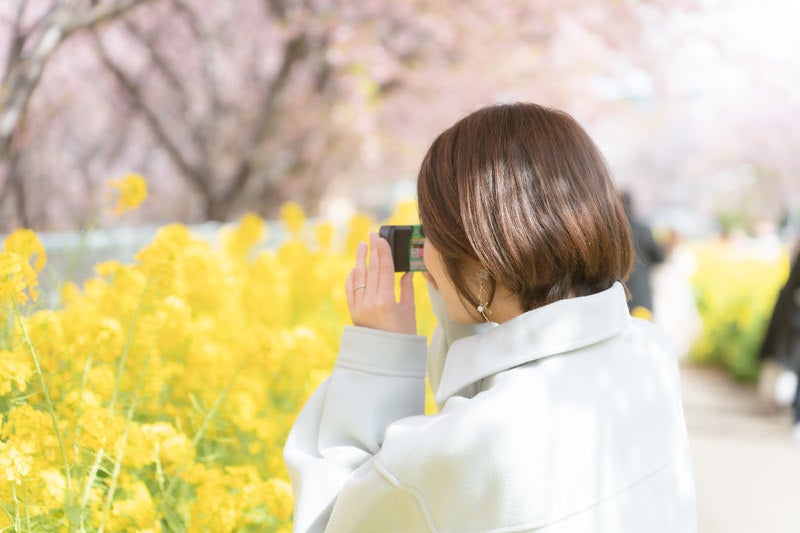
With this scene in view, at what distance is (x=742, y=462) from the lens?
5500 millimetres

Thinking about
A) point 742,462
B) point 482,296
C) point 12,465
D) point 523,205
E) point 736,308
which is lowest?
point 742,462

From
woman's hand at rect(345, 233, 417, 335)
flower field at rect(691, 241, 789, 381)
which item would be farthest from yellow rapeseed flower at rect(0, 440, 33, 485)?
flower field at rect(691, 241, 789, 381)

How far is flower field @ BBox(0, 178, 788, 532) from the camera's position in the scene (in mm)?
1491

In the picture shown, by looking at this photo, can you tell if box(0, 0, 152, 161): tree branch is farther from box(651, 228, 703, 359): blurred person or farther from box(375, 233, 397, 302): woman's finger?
box(651, 228, 703, 359): blurred person

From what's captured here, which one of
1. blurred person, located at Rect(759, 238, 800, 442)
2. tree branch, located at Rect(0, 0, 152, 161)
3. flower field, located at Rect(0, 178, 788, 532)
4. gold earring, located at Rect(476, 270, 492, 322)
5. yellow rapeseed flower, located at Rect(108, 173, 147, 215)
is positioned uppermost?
tree branch, located at Rect(0, 0, 152, 161)

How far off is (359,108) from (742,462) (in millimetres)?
3758

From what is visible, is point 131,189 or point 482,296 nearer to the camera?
point 482,296

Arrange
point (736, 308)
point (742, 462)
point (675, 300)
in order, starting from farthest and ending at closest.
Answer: point (736, 308)
point (675, 300)
point (742, 462)

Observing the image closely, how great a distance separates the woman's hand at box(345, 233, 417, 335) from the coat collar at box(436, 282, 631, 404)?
0.56 feet

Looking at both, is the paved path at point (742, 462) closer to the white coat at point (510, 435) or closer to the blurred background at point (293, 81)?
the blurred background at point (293, 81)

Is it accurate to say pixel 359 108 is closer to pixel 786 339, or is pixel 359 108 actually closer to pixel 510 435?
pixel 786 339

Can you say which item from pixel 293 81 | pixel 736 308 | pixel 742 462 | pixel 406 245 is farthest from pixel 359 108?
pixel 406 245

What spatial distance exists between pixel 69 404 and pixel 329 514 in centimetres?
71

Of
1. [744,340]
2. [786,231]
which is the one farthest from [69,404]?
[786,231]
